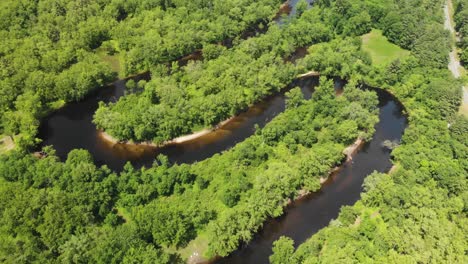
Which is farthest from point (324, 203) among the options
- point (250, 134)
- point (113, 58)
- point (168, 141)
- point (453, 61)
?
point (113, 58)

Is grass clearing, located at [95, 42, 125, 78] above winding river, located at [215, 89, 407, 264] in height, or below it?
above

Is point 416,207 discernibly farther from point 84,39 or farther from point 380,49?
point 84,39

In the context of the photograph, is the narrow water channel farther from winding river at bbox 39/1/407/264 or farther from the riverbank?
the riverbank

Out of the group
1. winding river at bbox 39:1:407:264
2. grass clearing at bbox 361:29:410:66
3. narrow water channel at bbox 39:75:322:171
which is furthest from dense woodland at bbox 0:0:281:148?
grass clearing at bbox 361:29:410:66

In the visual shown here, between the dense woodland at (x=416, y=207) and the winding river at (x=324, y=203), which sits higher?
the dense woodland at (x=416, y=207)

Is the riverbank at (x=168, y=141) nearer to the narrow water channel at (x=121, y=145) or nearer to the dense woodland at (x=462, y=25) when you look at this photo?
the narrow water channel at (x=121, y=145)

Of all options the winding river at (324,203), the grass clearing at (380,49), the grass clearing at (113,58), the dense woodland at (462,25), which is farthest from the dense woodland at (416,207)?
the grass clearing at (113,58)

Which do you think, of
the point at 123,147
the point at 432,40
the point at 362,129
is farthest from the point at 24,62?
the point at 432,40
